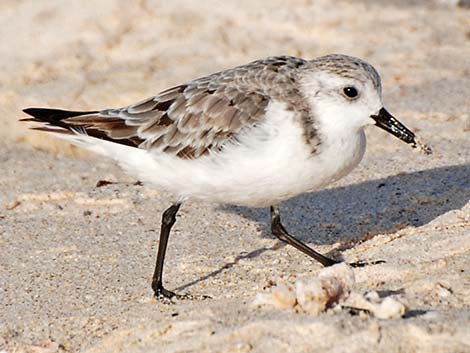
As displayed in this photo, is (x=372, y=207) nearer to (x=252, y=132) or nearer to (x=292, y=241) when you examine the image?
(x=292, y=241)

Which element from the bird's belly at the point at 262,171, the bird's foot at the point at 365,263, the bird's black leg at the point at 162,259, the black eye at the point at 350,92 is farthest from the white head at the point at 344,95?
Result: the bird's black leg at the point at 162,259

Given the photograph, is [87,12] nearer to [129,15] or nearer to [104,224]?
[129,15]

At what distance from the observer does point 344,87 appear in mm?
4828

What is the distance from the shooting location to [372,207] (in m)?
6.01

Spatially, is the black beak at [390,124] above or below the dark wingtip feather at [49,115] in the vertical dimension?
above

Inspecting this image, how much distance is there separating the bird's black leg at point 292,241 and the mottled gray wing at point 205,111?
0.70 meters

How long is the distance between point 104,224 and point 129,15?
11.7ft

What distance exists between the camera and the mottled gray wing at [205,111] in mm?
4887

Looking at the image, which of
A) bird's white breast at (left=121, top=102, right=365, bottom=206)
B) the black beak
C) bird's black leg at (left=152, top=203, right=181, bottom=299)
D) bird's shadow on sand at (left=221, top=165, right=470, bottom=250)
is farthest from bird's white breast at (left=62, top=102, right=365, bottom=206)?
bird's shadow on sand at (left=221, top=165, right=470, bottom=250)

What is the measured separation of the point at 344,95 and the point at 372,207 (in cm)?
135

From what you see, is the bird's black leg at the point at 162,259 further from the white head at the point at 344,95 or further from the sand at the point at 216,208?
the white head at the point at 344,95

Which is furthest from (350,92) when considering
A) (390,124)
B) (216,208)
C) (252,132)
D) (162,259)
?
(216,208)

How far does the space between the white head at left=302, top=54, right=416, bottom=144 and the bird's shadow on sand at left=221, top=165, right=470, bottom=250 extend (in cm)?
100

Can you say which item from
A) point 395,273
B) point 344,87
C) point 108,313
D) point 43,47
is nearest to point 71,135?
point 108,313
